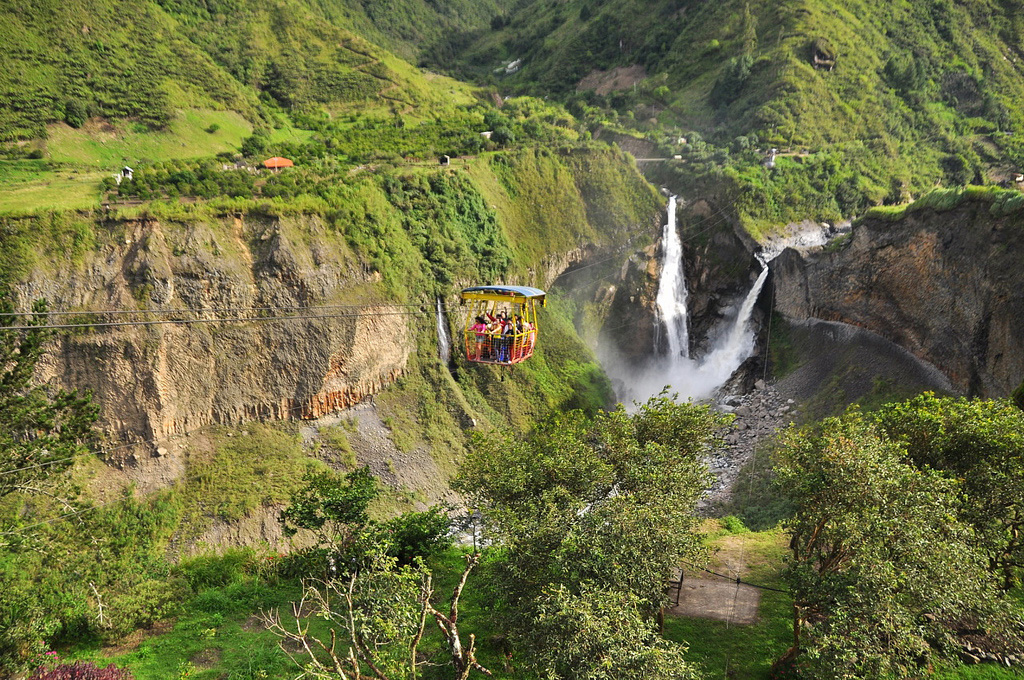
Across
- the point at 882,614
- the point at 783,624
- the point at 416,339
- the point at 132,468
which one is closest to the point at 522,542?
the point at 882,614

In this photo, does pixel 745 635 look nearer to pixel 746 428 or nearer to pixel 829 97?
pixel 746 428

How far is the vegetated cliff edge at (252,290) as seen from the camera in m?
28.4

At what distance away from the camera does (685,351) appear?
56.0 m

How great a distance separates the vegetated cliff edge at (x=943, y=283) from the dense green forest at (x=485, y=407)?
1855 mm

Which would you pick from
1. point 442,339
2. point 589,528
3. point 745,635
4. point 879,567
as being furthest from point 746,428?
point 589,528

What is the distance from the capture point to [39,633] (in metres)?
18.0

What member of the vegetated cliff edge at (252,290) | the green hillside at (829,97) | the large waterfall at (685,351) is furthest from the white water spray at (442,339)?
the green hillside at (829,97)

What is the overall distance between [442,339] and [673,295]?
Answer: 24.4 m

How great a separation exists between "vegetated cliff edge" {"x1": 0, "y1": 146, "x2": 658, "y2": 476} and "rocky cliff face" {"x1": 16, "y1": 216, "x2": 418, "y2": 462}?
6 centimetres

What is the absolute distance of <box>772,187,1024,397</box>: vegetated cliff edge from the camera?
112 feet

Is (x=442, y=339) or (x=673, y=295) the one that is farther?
(x=673, y=295)

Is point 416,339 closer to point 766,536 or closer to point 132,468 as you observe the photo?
point 132,468

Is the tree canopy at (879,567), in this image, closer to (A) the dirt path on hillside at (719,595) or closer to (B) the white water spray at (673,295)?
(A) the dirt path on hillside at (719,595)

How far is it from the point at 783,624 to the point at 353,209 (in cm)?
3097
